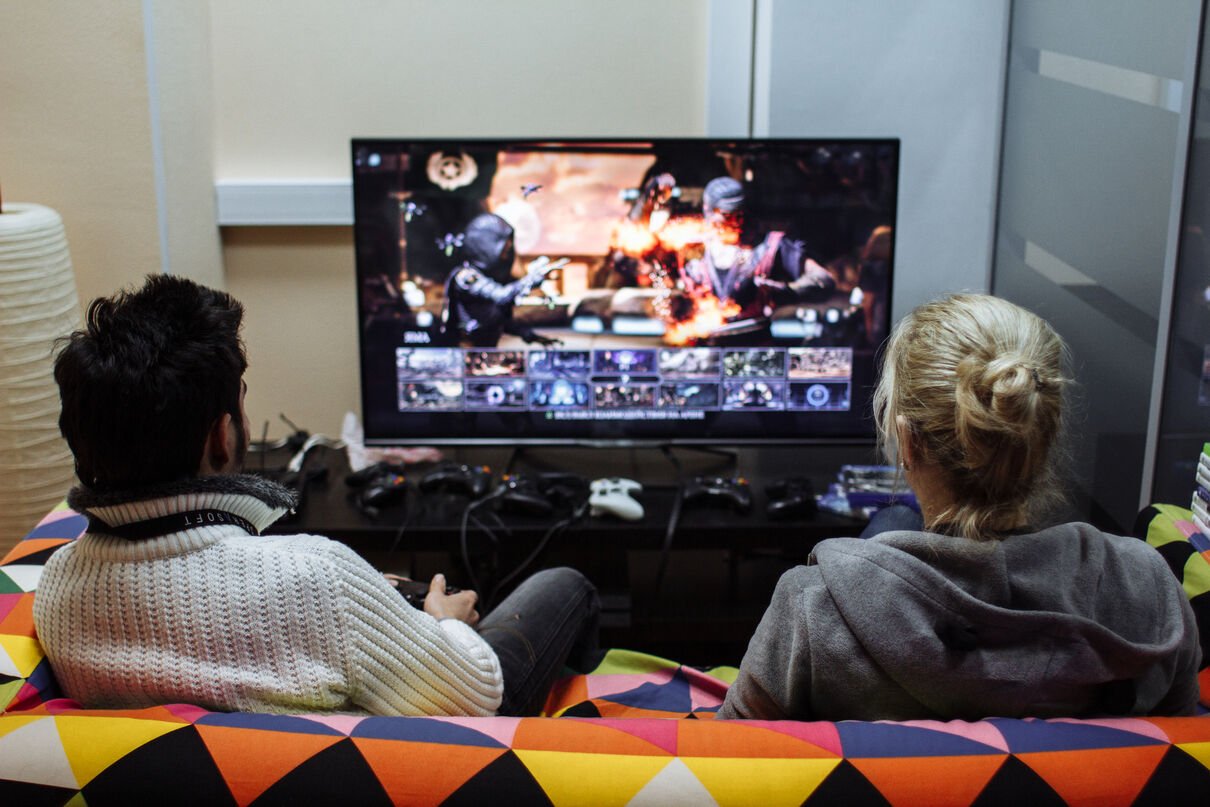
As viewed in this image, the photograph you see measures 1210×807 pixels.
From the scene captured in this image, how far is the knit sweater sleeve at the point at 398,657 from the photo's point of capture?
119 cm

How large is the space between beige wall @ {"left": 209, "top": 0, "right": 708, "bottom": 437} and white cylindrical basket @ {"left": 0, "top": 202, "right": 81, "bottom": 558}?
1.78ft

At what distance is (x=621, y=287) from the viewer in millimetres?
2352

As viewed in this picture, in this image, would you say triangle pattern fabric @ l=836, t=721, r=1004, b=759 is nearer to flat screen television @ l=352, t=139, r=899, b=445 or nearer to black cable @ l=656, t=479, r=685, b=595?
black cable @ l=656, t=479, r=685, b=595

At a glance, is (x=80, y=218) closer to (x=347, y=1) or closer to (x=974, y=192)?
(x=347, y=1)

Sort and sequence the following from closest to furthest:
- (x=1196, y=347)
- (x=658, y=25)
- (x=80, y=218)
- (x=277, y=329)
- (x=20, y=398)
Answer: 1. (x=1196, y=347)
2. (x=20, y=398)
3. (x=80, y=218)
4. (x=658, y=25)
5. (x=277, y=329)

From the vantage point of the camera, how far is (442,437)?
2477mm

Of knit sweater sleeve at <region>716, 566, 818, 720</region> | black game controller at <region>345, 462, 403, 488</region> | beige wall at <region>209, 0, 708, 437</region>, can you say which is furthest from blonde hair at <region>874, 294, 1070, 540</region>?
beige wall at <region>209, 0, 708, 437</region>

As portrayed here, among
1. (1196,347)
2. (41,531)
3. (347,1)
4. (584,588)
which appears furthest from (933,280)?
(41,531)

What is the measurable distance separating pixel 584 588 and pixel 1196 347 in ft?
3.89

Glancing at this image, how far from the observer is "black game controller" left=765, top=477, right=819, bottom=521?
87.9 inches

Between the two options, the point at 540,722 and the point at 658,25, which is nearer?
the point at 540,722

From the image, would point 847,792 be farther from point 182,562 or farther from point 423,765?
point 182,562

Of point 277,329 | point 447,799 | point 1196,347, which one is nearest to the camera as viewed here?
point 447,799

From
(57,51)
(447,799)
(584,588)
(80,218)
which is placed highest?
(57,51)
